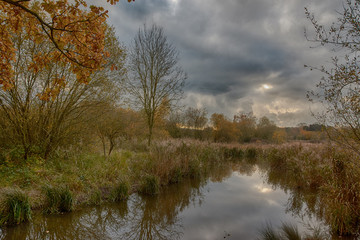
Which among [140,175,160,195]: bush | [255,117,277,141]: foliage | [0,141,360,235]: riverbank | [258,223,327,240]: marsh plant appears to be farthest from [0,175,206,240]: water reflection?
[255,117,277,141]: foliage

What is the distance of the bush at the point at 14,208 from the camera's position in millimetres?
4207

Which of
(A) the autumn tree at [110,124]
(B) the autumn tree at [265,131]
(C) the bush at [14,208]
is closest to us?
(C) the bush at [14,208]

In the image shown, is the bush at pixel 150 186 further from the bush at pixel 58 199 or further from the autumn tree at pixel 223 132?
the autumn tree at pixel 223 132

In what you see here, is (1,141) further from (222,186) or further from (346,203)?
(346,203)

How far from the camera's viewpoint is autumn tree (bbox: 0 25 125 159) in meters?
6.96

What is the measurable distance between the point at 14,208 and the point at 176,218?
3.61 metres

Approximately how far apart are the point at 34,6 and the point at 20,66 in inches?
78.5

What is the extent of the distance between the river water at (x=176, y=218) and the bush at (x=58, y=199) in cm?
22

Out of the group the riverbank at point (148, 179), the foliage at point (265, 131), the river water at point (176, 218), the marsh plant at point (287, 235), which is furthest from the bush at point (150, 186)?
the foliage at point (265, 131)

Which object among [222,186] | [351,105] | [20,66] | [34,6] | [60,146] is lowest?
[222,186]

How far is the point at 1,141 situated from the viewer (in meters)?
6.96

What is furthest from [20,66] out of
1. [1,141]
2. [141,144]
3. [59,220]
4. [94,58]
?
[141,144]

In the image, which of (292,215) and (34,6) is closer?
(292,215)

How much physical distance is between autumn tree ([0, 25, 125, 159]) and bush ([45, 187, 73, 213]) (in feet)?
9.03
